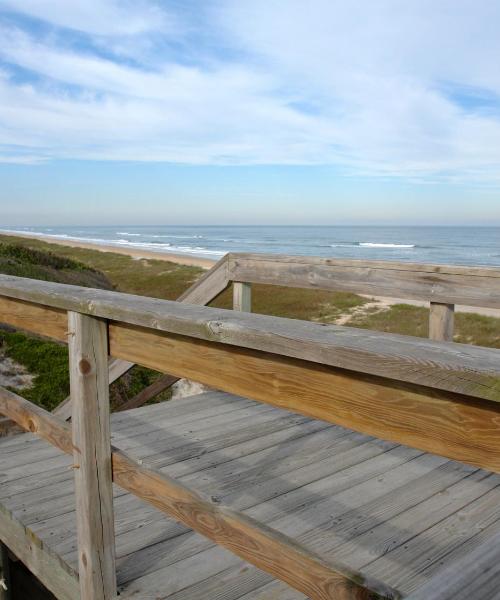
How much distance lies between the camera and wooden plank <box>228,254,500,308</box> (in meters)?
3.05

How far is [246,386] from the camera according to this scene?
49.1 inches

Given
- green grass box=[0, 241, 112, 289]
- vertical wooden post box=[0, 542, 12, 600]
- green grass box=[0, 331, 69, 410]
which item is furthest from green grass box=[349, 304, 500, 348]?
vertical wooden post box=[0, 542, 12, 600]

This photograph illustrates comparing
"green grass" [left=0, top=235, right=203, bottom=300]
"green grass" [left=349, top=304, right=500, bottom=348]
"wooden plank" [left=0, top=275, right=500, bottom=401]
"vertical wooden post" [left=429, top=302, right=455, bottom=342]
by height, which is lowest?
"green grass" [left=349, top=304, right=500, bottom=348]

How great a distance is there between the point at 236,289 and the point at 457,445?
3.43 m

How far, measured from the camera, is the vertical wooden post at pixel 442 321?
3174mm

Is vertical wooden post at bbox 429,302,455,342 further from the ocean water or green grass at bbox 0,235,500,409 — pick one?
the ocean water

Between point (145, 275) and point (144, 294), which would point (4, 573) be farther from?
point (145, 275)

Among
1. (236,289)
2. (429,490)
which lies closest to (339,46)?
(236,289)

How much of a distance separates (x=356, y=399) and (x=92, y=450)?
1050 millimetres

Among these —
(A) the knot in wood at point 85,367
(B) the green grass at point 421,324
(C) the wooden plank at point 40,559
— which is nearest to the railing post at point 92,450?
(A) the knot in wood at point 85,367

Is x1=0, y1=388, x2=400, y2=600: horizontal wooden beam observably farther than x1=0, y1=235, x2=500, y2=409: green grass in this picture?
No

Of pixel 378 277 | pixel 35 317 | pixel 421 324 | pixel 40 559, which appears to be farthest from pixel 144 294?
pixel 35 317

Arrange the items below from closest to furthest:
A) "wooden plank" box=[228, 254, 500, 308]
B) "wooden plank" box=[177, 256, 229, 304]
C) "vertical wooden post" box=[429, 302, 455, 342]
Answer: "wooden plank" box=[228, 254, 500, 308]
"vertical wooden post" box=[429, 302, 455, 342]
"wooden plank" box=[177, 256, 229, 304]

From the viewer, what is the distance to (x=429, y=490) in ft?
10.3
